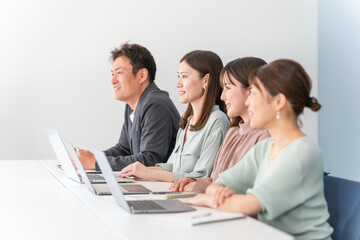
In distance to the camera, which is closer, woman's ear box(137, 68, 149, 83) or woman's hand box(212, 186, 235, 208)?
woman's hand box(212, 186, 235, 208)

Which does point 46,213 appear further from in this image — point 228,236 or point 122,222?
point 228,236

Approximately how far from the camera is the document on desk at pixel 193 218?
1.39 m

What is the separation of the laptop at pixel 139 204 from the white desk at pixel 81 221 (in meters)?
0.03

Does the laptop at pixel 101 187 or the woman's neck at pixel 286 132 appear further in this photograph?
the laptop at pixel 101 187

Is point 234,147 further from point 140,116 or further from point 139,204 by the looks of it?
point 140,116

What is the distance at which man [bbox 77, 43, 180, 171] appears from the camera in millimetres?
2909

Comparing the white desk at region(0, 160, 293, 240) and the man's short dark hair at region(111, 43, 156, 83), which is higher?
the man's short dark hair at region(111, 43, 156, 83)

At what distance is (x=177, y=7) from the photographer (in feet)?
15.4

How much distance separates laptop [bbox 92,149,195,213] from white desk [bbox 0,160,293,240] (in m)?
0.03

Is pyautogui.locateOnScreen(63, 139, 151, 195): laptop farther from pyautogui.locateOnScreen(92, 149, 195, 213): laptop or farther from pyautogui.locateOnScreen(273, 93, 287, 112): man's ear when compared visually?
pyautogui.locateOnScreen(273, 93, 287, 112): man's ear

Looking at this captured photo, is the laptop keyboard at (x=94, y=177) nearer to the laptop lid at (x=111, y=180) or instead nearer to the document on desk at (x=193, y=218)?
the laptop lid at (x=111, y=180)

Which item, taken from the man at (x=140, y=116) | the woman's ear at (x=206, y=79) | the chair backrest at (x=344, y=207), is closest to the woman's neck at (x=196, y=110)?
the woman's ear at (x=206, y=79)

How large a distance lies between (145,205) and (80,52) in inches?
122

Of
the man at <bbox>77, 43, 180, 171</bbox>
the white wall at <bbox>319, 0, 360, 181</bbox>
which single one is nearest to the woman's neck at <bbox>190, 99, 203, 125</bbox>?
the man at <bbox>77, 43, 180, 171</bbox>
